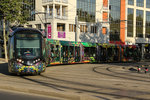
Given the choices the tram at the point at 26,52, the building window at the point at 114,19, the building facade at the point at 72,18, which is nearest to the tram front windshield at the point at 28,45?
the tram at the point at 26,52

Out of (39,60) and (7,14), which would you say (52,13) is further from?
(39,60)

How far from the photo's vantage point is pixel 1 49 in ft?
182

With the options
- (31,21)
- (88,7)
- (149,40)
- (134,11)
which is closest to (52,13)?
(31,21)

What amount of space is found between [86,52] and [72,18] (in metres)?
18.1

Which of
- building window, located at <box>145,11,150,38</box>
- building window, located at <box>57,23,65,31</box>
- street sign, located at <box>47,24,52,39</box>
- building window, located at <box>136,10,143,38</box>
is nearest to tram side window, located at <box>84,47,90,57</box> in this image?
street sign, located at <box>47,24,52,39</box>

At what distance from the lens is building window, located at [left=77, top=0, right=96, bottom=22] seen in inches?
1998

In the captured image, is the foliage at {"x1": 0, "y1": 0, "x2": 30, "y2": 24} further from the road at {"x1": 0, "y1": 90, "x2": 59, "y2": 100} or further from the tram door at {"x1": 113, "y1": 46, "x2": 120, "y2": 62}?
the road at {"x1": 0, "y1": 90, "x2": 59, "y2": 100}

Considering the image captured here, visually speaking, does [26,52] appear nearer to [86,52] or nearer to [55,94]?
[55,94]

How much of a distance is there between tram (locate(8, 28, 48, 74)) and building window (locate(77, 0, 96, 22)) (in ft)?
113

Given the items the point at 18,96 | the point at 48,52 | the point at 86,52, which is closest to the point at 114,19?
the point at 86,52

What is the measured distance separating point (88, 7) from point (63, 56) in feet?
85.3

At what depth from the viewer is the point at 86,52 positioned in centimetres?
3228

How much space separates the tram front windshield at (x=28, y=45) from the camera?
52.8 feet

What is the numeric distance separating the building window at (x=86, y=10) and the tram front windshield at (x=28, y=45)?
3446 centimetres
